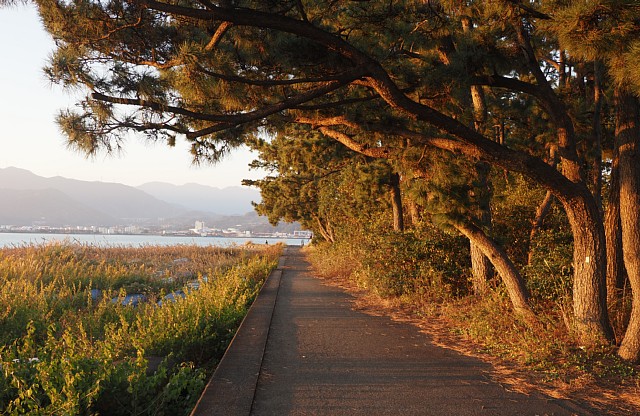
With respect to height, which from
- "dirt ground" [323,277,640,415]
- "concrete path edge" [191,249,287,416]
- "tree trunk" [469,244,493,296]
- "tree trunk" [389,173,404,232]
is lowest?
"concrete path edge" [191,249,287,416]

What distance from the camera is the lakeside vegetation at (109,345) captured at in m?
3.65

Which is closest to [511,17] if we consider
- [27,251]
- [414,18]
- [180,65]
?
[414,18]

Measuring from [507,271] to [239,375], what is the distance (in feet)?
13.9

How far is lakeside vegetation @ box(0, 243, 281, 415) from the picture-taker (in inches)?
144

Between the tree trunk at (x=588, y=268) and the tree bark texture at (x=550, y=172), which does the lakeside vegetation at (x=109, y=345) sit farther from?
the tree trunk at (x=588, y=268)

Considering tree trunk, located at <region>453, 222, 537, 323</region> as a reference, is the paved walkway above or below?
below

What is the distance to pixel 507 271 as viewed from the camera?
22.4 ft

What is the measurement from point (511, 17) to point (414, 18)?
4.32 ft

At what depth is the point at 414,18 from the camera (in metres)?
6.72

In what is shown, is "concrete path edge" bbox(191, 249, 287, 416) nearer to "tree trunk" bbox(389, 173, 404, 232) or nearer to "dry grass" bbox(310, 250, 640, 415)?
"dry grass" bbox(310, 250, 640, 415)

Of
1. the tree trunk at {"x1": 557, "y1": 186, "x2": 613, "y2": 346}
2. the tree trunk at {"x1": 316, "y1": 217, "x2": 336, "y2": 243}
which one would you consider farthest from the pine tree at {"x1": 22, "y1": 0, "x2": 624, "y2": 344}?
the tree trunk at {"x1": 316, "y1": 217, "x2": 336, "y2": 243}

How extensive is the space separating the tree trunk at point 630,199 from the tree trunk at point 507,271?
1.18 metres

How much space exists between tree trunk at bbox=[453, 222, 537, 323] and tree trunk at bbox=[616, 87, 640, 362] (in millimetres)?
1183

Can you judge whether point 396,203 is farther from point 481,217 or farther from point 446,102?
point 446,102
